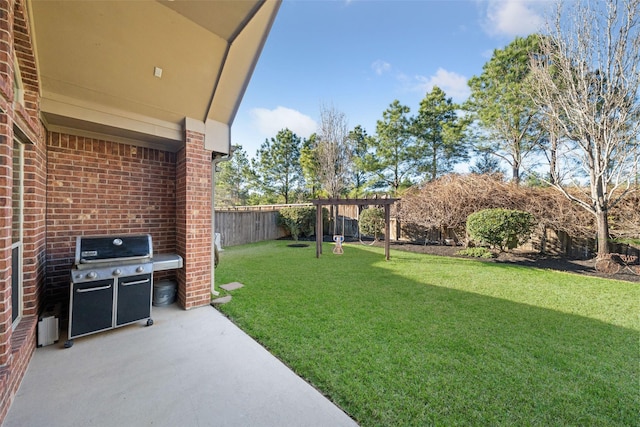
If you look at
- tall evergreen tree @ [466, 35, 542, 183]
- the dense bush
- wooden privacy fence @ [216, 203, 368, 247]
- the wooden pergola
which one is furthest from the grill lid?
tall evergreen tree @ [466, 35, 542, 183]

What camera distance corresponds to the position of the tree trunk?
672 centimetres

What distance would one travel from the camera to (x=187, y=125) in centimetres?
377

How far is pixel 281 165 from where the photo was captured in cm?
2134

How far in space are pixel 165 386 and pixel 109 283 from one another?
1614mm

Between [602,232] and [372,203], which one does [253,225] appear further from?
[602,232]

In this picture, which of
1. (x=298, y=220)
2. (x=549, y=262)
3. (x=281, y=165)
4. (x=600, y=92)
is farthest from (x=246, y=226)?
(x=600, y=92)

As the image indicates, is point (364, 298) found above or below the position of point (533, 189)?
below

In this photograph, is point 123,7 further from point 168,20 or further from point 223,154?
point 223,154

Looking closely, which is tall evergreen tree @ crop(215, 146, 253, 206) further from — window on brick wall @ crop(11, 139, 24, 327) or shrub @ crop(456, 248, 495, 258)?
window on brick wall @ crop(11, 139, 24, 327)

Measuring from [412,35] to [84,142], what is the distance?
8726 mm

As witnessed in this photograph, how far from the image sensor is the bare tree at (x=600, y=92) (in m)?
6.35

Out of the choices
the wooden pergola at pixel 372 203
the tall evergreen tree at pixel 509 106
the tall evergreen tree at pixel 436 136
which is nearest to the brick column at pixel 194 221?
the wooden pergola at pixel 372 203

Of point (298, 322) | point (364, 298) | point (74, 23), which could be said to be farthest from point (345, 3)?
point (298, 322)

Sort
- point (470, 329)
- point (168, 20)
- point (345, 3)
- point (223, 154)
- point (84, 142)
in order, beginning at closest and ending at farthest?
1. point (168, 20)
2. point (470, 329)
3. point (84, 142)
4. point (223, 154)
5. point (345, 3)
